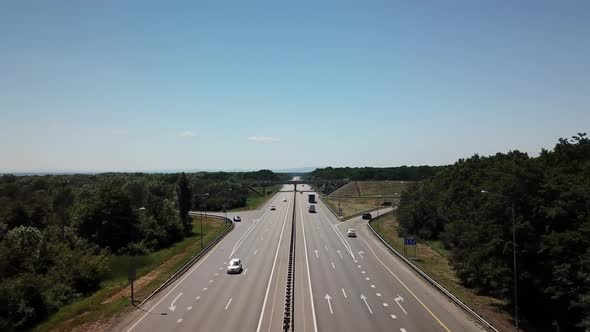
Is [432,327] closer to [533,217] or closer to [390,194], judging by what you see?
[533,217]

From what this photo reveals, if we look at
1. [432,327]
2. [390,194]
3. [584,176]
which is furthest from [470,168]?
[390,194]

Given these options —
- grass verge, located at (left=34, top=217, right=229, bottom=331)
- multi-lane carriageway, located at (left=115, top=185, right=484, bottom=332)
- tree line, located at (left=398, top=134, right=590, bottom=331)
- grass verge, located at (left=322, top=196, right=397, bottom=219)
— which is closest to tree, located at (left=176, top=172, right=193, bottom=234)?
grass verge, located at (left=34, top=217, right=229, bottom=331)

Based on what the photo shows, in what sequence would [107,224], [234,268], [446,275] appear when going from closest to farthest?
1. [234,268]
2. [446,275]
3. [107,224]

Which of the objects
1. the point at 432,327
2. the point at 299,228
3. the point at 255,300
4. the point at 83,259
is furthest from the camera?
the point at 299,228

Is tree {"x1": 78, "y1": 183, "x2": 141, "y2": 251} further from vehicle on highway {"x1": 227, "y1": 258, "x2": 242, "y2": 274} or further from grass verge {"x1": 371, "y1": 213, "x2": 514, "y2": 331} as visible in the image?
grass verge {"x1": 371, "y1": 213, "x2": 514, "y2": 331}

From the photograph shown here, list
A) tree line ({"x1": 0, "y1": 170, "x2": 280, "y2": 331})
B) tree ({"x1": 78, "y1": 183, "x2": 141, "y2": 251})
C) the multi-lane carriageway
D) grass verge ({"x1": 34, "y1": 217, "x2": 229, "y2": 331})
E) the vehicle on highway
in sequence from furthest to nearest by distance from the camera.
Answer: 1. tree ({"x1": 78, "y1": 183, "x2": 141, "y2": 251})
2. the vehicle on highway
3. tree line ({"x1": 0, "y1": 170, "x2": 280, "y2": 331})
4. grass verge ({"x1": 34, "y1": 217, "x2": 229, "y2": 331})
5. the multi-lane carriageway

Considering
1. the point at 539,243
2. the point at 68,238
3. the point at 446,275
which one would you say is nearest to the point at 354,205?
the point at 68,238

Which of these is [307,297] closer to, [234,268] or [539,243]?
[234,268]
